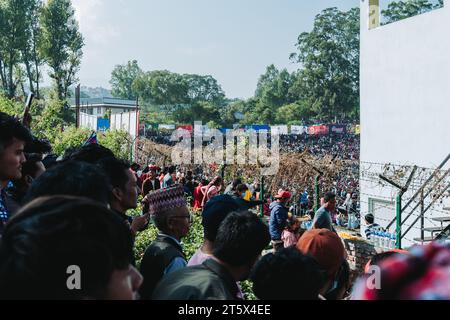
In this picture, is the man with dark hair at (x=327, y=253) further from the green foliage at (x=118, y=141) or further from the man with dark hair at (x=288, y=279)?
the green foliage at (x=118, y=141)

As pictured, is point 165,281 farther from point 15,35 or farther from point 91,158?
point 15,35

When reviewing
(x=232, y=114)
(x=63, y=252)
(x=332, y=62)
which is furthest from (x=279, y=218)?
(x=232, y=114)

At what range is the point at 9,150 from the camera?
308 cm

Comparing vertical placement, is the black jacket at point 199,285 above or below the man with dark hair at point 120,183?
below

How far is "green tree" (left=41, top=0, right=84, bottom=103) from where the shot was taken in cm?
4000

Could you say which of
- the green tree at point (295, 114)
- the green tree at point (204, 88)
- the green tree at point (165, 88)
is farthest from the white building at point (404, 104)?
the green tree at point (204, 88)

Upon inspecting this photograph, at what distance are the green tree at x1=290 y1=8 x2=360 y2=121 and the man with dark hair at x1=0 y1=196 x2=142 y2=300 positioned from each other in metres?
60.6

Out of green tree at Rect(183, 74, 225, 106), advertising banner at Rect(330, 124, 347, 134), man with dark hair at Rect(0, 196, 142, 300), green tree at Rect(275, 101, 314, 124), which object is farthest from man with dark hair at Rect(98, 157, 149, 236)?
green tree at Rect(183, 74, 225, 106)

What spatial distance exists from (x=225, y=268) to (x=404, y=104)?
36.8 feet

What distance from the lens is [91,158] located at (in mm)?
3488

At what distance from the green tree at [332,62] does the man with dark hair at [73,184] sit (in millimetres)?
59648

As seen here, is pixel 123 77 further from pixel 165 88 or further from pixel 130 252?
pixel 130 252

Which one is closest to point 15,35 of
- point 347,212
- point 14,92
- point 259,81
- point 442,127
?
point 14,92

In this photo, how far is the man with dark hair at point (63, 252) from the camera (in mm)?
1053
